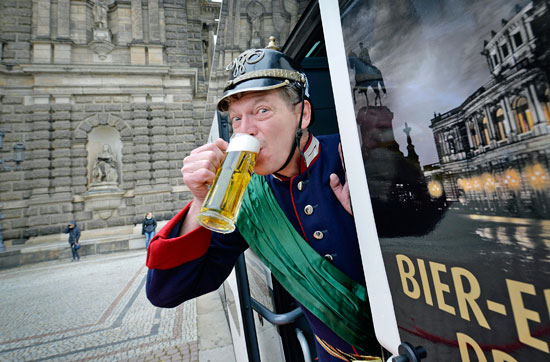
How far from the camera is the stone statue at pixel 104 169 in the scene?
7.23 metres

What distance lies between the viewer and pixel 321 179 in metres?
0.69

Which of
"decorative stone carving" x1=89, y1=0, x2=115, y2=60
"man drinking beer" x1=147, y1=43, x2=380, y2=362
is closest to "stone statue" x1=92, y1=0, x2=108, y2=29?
"decorative stone carving" x1=89, y1=0, x2=115, y2=60

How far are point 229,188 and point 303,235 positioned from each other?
0.92 ft

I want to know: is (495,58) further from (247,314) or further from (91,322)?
(91,322)

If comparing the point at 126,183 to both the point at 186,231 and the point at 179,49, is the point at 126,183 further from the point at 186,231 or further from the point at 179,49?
the point at 186,231

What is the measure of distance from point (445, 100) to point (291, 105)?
0.45 m

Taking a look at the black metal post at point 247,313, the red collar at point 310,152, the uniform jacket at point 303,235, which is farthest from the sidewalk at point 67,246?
the red collar at point 310,152

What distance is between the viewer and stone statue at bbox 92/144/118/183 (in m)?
7.23

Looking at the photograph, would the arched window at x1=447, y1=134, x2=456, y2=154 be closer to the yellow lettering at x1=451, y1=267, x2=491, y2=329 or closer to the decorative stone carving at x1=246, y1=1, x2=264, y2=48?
the yellow lettering at x1=451, y1=267, x2=491, y2=329

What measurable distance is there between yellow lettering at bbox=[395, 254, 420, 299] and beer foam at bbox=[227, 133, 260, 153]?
0.35 metres

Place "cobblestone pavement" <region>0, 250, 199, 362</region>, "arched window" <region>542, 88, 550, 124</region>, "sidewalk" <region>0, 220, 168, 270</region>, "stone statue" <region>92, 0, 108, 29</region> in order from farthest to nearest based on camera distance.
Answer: "stone statue" <region>92, 0, 108, 29</region>, "sidewalk" <region>0, 220, 168, 270</region>, "cobblestone pavement" <region>0, 250, 199, 362</region>, "arched window" <region>542, 88, 550, 124</region>

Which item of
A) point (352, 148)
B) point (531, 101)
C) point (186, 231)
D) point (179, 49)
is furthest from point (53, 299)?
point (179, 49)

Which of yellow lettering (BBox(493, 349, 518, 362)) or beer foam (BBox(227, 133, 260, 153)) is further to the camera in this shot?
beer foam (BBox(227, 133, 260, 153))

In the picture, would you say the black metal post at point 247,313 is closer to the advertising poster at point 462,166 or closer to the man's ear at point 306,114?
the man's ear at point 306,114
